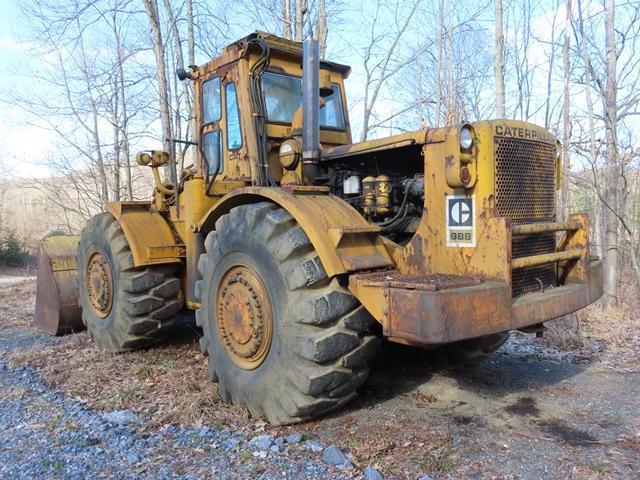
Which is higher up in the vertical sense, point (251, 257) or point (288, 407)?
point (251, 257)

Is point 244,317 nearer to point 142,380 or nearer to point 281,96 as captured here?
point 142,380

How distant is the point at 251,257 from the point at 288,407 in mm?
1098

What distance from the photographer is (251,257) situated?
13.1 ft

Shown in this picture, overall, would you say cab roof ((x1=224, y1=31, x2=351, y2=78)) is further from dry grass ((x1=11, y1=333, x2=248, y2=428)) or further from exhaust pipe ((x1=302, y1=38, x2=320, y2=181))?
dry grass ((x1=11, y1=333, x2=248, y2=428))

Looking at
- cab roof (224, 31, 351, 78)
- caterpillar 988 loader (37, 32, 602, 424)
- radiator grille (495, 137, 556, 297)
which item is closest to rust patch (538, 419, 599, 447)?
caterpillar 988 loader (37, 32, 602, 424)

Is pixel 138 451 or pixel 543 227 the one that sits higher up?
pixel 543 227

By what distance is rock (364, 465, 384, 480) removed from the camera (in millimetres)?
2980

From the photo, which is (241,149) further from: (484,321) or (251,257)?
(484,321)

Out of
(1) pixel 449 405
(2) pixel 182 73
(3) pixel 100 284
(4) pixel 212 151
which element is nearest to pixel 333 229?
(1) pixel 449 405

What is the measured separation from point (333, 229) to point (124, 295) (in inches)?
121

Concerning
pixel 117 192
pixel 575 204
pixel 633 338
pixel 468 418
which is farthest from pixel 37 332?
pixel 575 204

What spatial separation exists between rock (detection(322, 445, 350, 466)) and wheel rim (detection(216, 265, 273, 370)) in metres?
0.89

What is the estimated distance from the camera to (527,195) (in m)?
3.82

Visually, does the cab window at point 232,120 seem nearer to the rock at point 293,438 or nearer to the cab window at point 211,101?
the cab window at point 211,101
